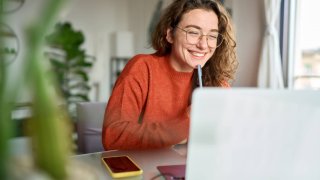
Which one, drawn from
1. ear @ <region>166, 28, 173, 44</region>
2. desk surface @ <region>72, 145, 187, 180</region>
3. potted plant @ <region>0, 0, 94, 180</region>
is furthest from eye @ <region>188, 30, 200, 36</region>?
potted plant @ <region>0, 0, 94, 180</region>

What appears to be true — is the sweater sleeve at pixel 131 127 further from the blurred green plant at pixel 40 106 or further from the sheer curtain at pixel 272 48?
the sheer curtain at pixel 272 48

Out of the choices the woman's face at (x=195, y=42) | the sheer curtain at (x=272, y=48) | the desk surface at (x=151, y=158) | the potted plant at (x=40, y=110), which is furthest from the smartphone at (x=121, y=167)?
the sheer curtain at (x=272, y=48)

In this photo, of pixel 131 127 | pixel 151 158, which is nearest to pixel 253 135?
pixel 151 158

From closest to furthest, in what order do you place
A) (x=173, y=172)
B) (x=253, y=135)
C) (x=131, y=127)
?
(x=253, y=135) < (x=173, y=172) < (x=131, y=127)

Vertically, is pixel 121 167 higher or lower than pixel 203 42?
lower

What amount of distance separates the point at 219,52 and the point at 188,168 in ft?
2.86

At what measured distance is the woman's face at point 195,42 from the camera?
1163mm

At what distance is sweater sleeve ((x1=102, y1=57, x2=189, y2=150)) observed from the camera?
106 centimetres

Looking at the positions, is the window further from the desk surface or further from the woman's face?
the desk surface

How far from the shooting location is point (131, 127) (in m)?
1.08

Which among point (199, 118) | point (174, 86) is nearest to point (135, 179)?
point (199, 118)

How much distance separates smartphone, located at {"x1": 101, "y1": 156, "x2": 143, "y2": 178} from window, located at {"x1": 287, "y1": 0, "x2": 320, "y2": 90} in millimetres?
2027

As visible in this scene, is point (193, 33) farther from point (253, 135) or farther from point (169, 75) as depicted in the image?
point (253, 135)

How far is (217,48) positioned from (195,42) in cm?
14
